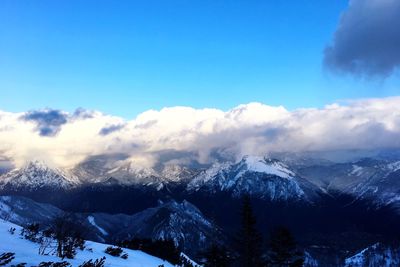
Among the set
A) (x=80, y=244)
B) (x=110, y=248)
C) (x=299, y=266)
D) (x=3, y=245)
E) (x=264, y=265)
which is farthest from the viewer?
(x=264, y=265)

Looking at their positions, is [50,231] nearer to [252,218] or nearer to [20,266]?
[20,266]

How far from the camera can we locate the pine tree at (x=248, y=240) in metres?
56.8

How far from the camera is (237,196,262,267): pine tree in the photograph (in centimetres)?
5678

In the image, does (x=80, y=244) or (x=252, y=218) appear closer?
(x=80, y=244)

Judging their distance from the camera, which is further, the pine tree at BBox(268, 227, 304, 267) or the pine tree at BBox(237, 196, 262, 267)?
the pine tree at BBox(237, 196, 262, 267)

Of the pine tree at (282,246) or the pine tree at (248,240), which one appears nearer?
the pine tree at (282,246)

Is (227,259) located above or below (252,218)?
below

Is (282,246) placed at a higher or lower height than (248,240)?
lower

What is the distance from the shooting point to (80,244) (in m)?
40.5

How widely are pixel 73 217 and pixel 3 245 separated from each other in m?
16.9

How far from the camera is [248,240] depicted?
56.9 meters

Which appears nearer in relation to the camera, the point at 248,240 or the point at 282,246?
the point at 282,246

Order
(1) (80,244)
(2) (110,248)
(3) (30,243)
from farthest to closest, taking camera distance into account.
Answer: (2) (110,248)
(1) (80,244)
(3) (30,243)

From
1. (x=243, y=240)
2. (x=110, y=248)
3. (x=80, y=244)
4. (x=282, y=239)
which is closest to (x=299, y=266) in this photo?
(x=282, y=239)
